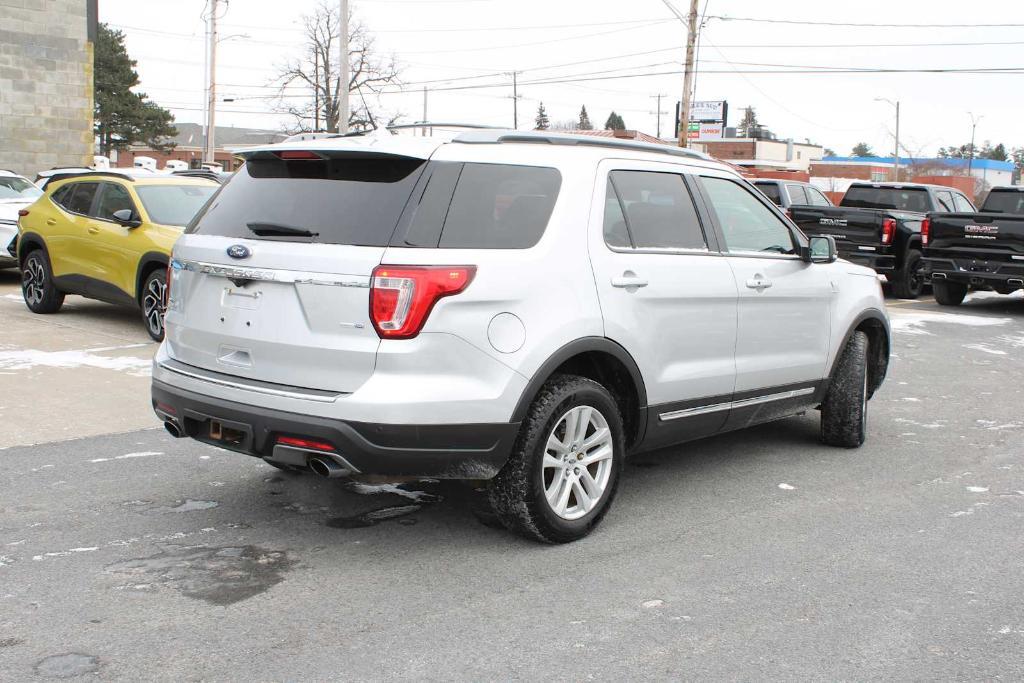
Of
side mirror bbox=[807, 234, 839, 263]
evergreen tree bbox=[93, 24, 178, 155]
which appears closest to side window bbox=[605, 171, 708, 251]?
side mirror bbox=[807, 234, 839, 263]

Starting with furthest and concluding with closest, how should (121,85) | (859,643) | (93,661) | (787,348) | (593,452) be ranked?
(121,85)
(787,348)
(593,452)
(859,643)
(93,661)

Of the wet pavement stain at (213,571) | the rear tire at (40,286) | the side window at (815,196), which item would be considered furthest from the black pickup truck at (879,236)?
the wet pavement stain at (213,571)

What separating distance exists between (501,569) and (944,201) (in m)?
17.3

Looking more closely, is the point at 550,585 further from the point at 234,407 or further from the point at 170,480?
the point at 170,480

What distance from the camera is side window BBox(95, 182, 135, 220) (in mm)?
11202

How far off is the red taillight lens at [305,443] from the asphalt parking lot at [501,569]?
22.0 inches

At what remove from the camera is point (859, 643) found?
3855mm

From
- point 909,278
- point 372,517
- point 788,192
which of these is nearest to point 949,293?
point 909,278

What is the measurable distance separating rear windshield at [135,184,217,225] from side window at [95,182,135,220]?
16cm

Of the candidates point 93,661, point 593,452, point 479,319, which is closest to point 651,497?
point 593,452

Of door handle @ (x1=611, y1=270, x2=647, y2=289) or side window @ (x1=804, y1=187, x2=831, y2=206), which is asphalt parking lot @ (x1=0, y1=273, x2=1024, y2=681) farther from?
side window @ (x1=804, y1=187, x2=831, y2=206)

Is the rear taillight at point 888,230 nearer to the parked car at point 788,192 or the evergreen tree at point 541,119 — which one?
the parked car at point 788,192

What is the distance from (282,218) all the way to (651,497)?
8.27 feet

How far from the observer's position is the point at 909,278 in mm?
17688
